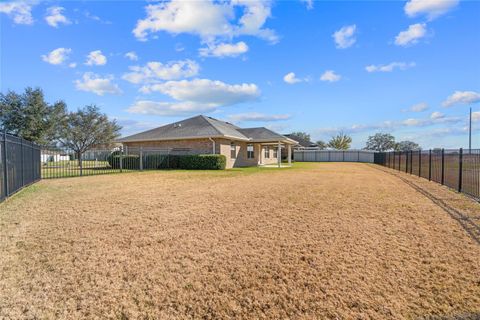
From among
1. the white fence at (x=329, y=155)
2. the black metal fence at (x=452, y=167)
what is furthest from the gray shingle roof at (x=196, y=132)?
the white fence at (x=329, y=155)

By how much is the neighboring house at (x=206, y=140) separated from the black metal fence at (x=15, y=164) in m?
10.4

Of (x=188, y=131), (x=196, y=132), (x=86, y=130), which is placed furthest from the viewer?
(x=86, y=130)

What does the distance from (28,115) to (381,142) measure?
8305 cm

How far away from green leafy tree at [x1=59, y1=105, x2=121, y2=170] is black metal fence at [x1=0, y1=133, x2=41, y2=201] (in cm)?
2477

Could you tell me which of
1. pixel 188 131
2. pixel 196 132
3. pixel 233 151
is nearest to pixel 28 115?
pixel 188 131

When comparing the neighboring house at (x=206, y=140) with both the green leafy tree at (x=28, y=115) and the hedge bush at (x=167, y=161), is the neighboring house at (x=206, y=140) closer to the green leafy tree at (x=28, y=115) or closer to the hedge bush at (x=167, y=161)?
the hedge bush at (x=167, y=161)

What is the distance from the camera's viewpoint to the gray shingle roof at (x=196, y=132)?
68.2 ft

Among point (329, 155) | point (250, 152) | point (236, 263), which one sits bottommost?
point (236, 263)

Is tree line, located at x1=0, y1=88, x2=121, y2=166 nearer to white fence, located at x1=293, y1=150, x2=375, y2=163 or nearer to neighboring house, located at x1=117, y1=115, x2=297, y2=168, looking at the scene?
neighboring house, located at x1=117, y1=115, x2=297, y2=168

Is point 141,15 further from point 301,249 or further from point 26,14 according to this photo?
point 301,249

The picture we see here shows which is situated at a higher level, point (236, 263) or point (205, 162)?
point (205, 162)

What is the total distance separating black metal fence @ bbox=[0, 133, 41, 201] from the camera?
7.32m

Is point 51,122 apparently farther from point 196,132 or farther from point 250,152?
point 250,152

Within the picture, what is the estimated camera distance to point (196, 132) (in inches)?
836
